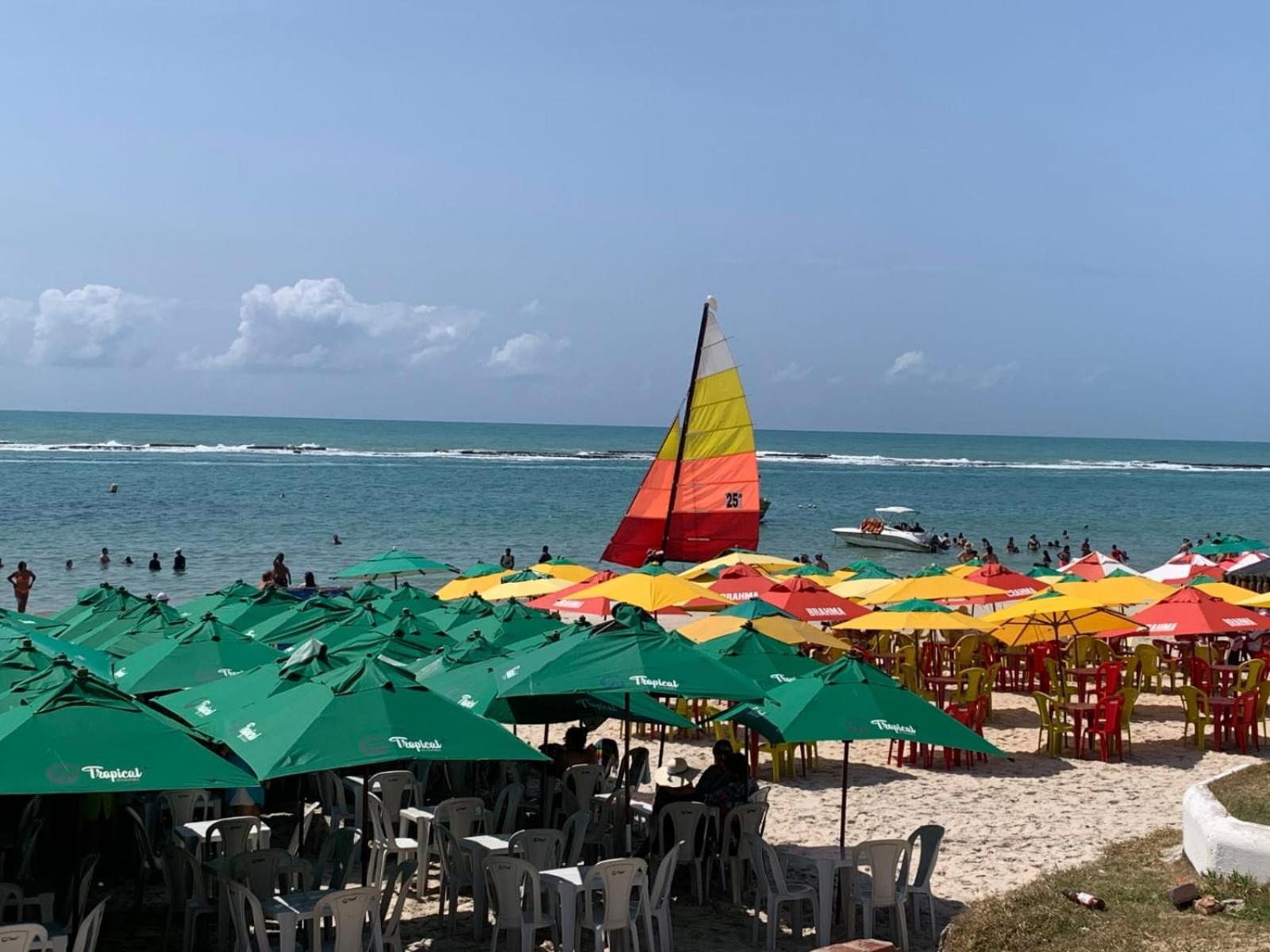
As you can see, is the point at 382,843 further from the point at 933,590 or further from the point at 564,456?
the point at 564,456

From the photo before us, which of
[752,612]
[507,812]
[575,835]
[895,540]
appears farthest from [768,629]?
[895,540]

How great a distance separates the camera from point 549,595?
1683cm

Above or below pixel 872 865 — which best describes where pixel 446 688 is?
above

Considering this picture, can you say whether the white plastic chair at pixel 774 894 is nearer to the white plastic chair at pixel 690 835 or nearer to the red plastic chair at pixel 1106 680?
the white plastic chair at pixel 690 835

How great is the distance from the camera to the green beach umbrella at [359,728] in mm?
6430

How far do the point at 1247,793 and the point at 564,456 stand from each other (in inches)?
5034

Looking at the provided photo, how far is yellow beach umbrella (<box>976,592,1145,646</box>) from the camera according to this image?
45.8 feet

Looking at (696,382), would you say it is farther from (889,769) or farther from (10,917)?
(10,917)

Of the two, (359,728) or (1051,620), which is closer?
(359,728)

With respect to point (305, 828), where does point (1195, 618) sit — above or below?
above

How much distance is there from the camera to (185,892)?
7.89 metres

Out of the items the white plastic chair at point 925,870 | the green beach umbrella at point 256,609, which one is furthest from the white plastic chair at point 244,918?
the green beach umbrella at point 256,609

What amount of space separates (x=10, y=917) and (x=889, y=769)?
27.1ft

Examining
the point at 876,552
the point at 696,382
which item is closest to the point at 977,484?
the point at 876,552
